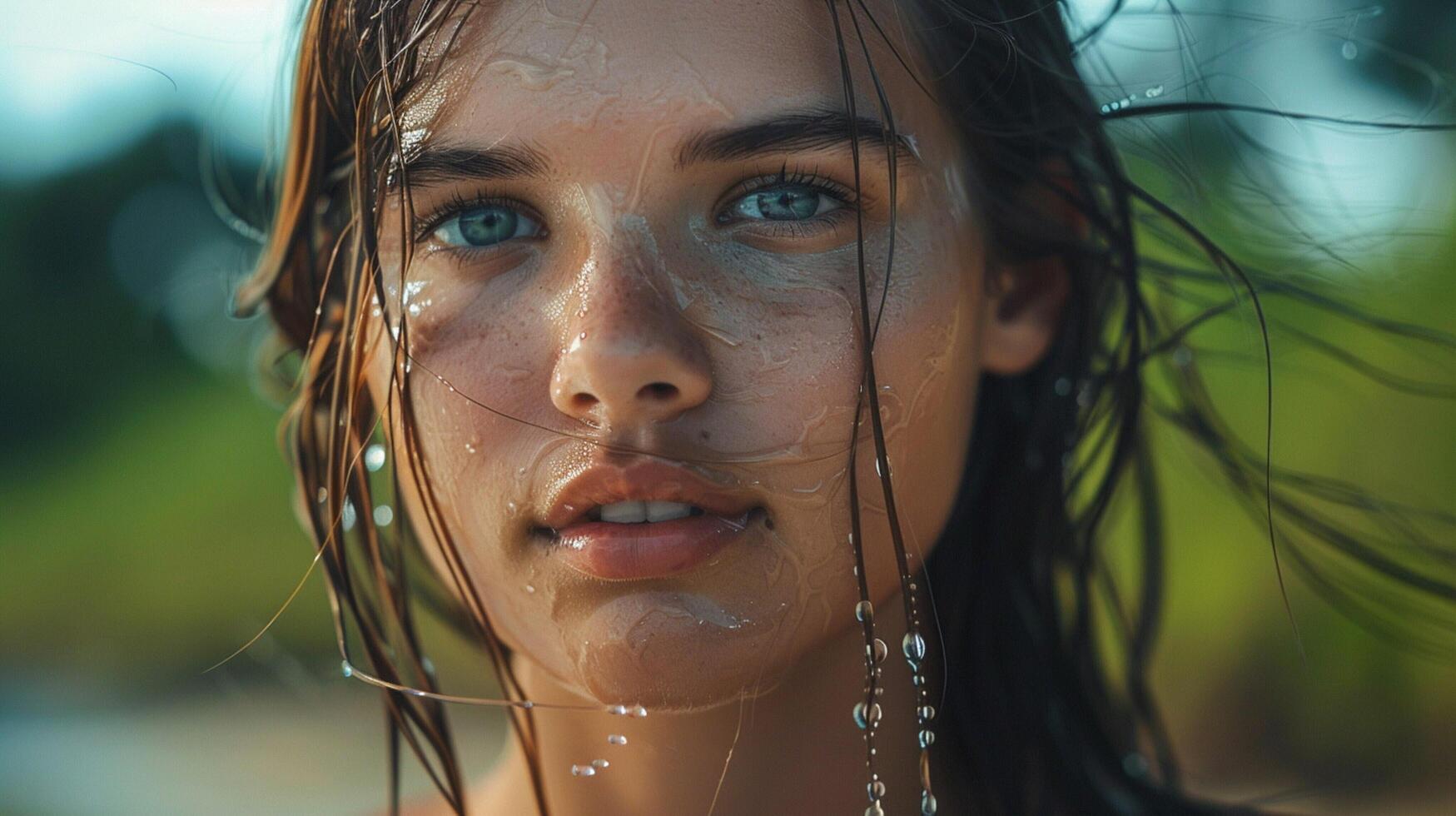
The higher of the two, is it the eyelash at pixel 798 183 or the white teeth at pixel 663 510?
the eyelash at pixel 798 183

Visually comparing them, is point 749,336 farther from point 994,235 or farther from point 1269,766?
point 1269,766

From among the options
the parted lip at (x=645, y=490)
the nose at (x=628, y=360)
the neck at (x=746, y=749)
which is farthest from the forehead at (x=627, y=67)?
the neck at (x=746, y=749)

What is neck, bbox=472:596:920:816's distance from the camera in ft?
3.55

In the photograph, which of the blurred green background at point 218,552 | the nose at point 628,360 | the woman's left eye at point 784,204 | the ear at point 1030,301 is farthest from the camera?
the blurred green background at point 218,552

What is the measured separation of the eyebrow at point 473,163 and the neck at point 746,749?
45cm

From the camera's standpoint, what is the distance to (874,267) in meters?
1.01

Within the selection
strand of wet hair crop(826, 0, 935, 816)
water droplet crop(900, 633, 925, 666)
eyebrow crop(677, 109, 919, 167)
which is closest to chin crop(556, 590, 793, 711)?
strand of wet hair crop(826, 0, 935, 816)

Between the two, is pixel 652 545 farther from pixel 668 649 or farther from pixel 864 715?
pixel 864 715

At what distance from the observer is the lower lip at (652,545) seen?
3.01 feet

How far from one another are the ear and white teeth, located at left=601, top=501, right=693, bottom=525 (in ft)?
1.28

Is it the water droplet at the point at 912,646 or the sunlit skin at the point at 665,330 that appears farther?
the water droplet at the point at 912,646

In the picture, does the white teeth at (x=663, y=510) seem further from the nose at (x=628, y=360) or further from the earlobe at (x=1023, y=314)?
the earlobe at (x=1023, y=314)

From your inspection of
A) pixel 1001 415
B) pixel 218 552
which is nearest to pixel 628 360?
pixel 1001 415

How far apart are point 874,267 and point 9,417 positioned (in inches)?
180
